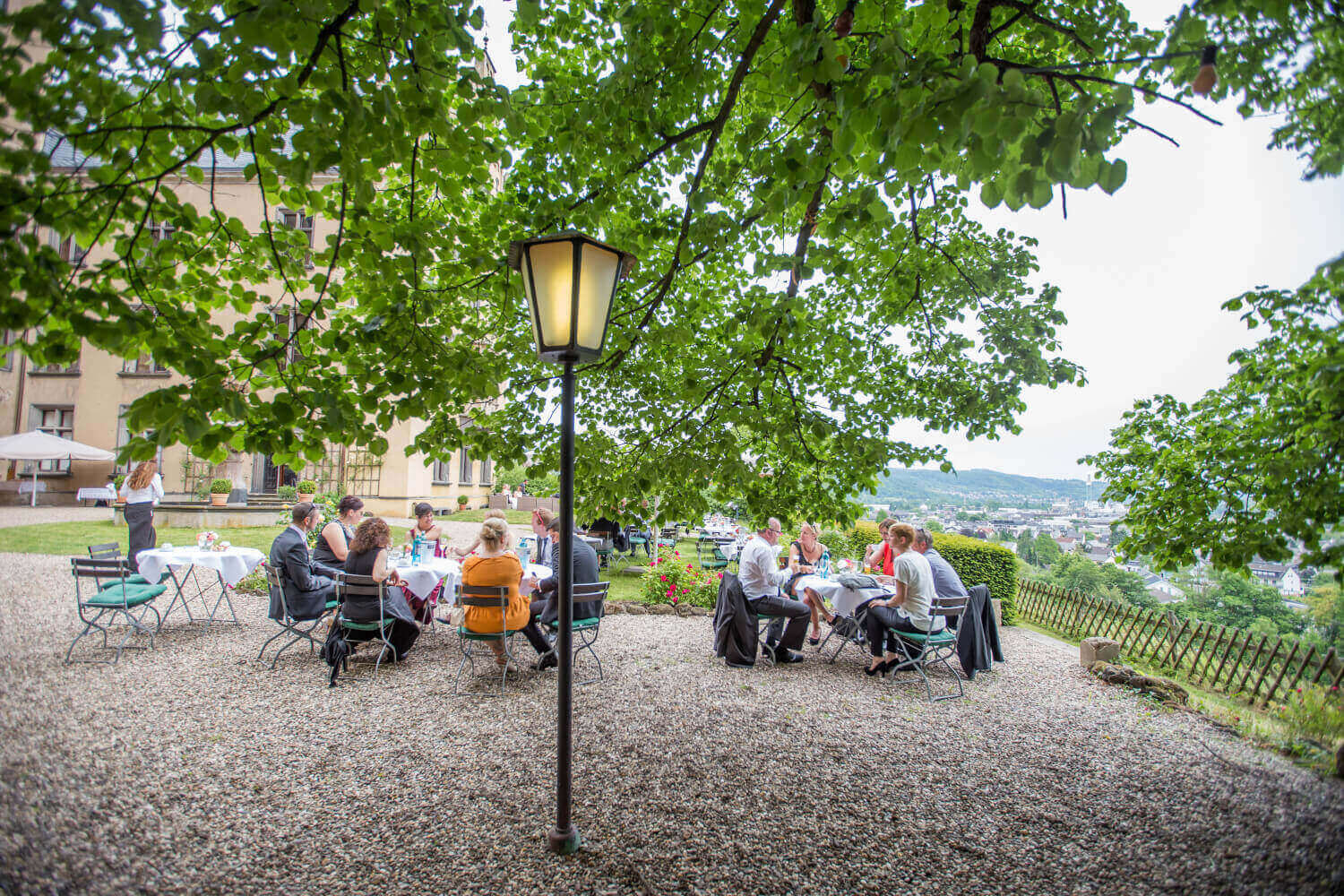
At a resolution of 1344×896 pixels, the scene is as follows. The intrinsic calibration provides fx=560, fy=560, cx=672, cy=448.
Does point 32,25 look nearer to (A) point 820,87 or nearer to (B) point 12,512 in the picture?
(B) point 12,512

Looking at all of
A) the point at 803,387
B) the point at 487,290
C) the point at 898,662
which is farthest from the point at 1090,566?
the point at 487,290

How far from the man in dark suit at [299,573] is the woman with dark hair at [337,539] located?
0.41 metres

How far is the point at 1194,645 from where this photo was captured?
671cm

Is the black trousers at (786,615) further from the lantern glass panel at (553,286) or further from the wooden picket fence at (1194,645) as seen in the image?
the lantern glass panel at (553,286)

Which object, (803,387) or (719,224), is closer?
(719,224)

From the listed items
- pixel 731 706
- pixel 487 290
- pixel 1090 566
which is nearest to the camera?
pixel 487 290

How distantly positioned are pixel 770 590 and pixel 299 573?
495 cm

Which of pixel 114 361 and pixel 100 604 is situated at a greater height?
pixel 114 361

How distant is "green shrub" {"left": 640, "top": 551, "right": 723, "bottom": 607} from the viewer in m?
9.30

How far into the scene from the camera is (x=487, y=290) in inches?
162

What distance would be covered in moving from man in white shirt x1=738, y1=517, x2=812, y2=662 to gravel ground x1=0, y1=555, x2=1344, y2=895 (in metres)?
0.96

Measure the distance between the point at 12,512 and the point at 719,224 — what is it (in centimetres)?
375

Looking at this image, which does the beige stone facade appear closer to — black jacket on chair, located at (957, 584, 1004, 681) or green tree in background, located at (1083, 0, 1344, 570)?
green tree in background, located at (1083, 0, 1344, 570)

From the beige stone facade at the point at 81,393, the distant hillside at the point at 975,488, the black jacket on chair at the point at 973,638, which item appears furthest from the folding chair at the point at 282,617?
the black jacket on chair at the point at 973,638
